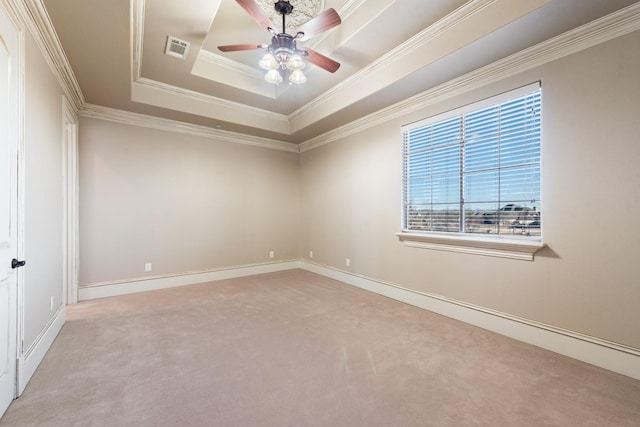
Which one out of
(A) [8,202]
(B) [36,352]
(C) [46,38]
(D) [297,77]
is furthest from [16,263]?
(D) [297,77]

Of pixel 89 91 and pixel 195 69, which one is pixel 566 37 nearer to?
pixel 195 69

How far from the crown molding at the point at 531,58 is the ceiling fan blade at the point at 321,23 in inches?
65.5

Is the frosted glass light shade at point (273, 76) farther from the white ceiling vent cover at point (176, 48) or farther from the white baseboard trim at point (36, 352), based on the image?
the white baseboard trim at point (36, 352)

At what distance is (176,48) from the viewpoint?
3105 mm

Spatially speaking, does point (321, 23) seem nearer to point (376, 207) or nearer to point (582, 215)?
point (376, 207)

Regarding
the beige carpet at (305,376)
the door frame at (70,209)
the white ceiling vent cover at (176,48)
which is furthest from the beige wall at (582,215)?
the door frame at (70,209)

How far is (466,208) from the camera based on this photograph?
3.31m

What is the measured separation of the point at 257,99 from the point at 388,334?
387 centimetres

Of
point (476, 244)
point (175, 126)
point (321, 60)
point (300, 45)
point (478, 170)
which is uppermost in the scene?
point (300, 45)

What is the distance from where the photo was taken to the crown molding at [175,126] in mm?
4051

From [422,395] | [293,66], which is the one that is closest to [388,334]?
[422,395]

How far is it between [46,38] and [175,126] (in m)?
2.31

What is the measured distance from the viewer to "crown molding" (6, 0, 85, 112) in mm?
1999

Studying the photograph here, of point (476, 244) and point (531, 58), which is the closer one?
point (531, 58)
